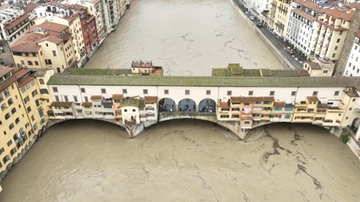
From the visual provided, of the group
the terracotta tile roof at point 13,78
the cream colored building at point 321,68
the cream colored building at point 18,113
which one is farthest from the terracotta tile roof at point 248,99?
the terracotta tile roof at point 13,78

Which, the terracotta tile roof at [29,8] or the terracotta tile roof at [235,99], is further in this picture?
the terracotta tile roof at [29,8]

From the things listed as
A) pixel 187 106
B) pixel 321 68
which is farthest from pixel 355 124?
pixel 187 106

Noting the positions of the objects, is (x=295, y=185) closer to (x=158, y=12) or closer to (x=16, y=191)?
(x=16, y=191)

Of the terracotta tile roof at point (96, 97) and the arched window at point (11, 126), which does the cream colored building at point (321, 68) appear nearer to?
the terracotta tile roof at point (96, 97)

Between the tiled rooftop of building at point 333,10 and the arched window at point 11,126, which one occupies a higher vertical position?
the tiled rooftop of building at point 333,10

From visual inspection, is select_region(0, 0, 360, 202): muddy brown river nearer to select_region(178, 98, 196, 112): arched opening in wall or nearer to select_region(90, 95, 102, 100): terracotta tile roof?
select_region(178, 98, 196, 112): arched opening in wall

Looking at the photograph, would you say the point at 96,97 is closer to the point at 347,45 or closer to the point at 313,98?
the point at 313,98
